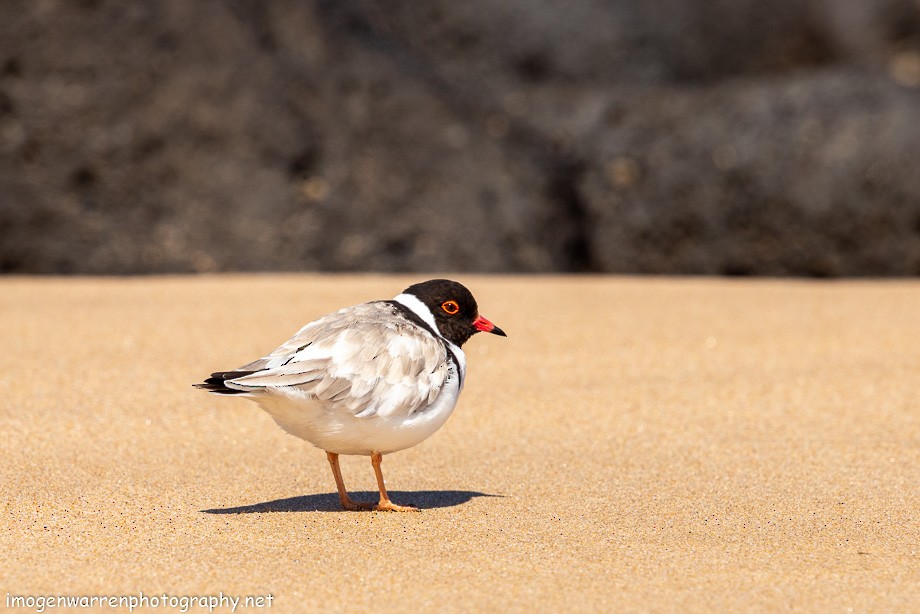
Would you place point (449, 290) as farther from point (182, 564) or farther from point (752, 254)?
point (752, 254)

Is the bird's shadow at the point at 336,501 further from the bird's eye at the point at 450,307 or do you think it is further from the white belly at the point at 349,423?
the bird's eye at the point at 450,307

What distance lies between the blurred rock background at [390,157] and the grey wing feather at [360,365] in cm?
413

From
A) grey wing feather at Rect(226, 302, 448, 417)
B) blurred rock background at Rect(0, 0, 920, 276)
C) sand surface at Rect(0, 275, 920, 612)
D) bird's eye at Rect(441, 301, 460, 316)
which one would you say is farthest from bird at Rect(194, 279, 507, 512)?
blurred rock background at Rect(0, 0, 920, 276)

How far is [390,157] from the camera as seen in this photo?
8336mm

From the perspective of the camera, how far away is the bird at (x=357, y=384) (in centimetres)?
352

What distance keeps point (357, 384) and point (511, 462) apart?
1.06 metres

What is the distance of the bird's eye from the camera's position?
4.09 meters

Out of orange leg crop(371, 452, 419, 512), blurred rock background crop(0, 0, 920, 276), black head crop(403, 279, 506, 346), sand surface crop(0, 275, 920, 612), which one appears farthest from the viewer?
blurred rock background crop(0, 0, 920, 276)

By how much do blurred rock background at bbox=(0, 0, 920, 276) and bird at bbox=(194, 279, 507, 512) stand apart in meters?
4.13

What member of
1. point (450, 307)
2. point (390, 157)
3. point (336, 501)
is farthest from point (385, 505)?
point (390, 157)

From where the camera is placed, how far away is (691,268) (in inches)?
350

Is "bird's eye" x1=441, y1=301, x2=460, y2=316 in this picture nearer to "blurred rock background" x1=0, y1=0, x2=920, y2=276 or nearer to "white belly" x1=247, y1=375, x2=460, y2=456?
"white belly" x1=247, y1=375, x2=460, y2=456

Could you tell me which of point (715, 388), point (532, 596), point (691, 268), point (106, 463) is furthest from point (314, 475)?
point (691, 268)

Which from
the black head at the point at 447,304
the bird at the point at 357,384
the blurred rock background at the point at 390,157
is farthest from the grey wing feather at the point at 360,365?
the blurred rock background at the point at 390,157
